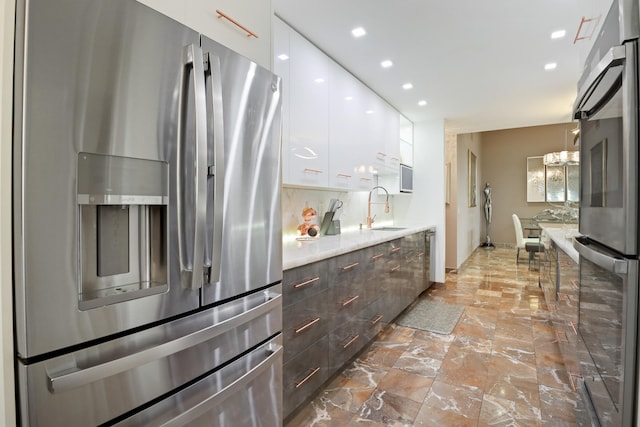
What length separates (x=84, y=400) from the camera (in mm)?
773

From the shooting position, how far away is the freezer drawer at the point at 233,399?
0.95m

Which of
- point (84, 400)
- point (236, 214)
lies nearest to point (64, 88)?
point (236, 214)

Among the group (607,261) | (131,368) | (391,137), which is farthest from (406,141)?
(131,368)

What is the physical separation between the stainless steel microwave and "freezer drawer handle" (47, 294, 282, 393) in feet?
11.5

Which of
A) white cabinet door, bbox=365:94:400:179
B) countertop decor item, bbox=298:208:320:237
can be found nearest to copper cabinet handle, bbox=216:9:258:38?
countertop decor item, bbox=298:208:320:237

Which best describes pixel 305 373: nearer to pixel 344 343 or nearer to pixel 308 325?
pixel 308 325

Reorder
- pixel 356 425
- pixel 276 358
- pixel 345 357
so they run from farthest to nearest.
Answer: pixel 345 357, pixel 356 425, pixel 276 358

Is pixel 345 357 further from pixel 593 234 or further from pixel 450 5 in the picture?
pixel 450 5

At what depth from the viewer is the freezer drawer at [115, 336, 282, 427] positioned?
3.10 feet

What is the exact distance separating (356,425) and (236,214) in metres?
1.43

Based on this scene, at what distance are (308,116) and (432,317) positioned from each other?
8.19 feet

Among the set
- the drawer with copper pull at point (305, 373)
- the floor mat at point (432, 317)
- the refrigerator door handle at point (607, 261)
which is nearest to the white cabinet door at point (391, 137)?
the floor mat at point (432, 317)

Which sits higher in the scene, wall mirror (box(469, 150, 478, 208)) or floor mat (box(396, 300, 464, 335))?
wall mirror (box(469, 150, 478, 208))

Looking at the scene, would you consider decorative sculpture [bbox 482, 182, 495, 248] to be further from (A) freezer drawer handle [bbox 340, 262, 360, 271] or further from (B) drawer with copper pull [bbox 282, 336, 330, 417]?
(B) drawer with copper pull [bbox 282, 336, 330, 417]
